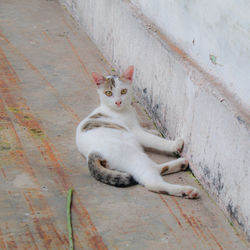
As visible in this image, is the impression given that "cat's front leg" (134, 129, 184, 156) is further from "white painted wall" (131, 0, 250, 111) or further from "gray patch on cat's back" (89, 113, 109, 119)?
"white painted wall" (131, 0, 250, 111)

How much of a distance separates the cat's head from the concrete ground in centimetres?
55

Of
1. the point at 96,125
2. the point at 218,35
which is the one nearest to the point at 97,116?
the point at 96,125

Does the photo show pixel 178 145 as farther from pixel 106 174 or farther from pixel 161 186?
pixel 106 174

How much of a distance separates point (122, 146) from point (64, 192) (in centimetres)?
60

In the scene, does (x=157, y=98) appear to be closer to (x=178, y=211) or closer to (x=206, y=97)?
(x=206, y=97)

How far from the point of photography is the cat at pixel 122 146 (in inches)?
165

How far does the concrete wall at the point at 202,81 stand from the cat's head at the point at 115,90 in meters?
0.43

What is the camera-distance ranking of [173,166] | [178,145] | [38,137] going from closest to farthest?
[173,166] → [178,145] → [38,137]

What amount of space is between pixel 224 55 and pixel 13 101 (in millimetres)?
2571

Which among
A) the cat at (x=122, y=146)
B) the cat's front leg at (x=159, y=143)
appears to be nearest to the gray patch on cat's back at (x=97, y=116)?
the cat at (x=122, y=146)

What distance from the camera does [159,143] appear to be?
15.5 feet

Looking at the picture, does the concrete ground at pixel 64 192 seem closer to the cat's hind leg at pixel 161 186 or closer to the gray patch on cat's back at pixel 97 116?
the cat's hind leg at pixel 161 186

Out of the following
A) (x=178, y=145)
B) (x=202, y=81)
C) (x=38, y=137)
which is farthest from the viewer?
(x=38, y=137)

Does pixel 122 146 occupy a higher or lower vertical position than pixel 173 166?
higher
